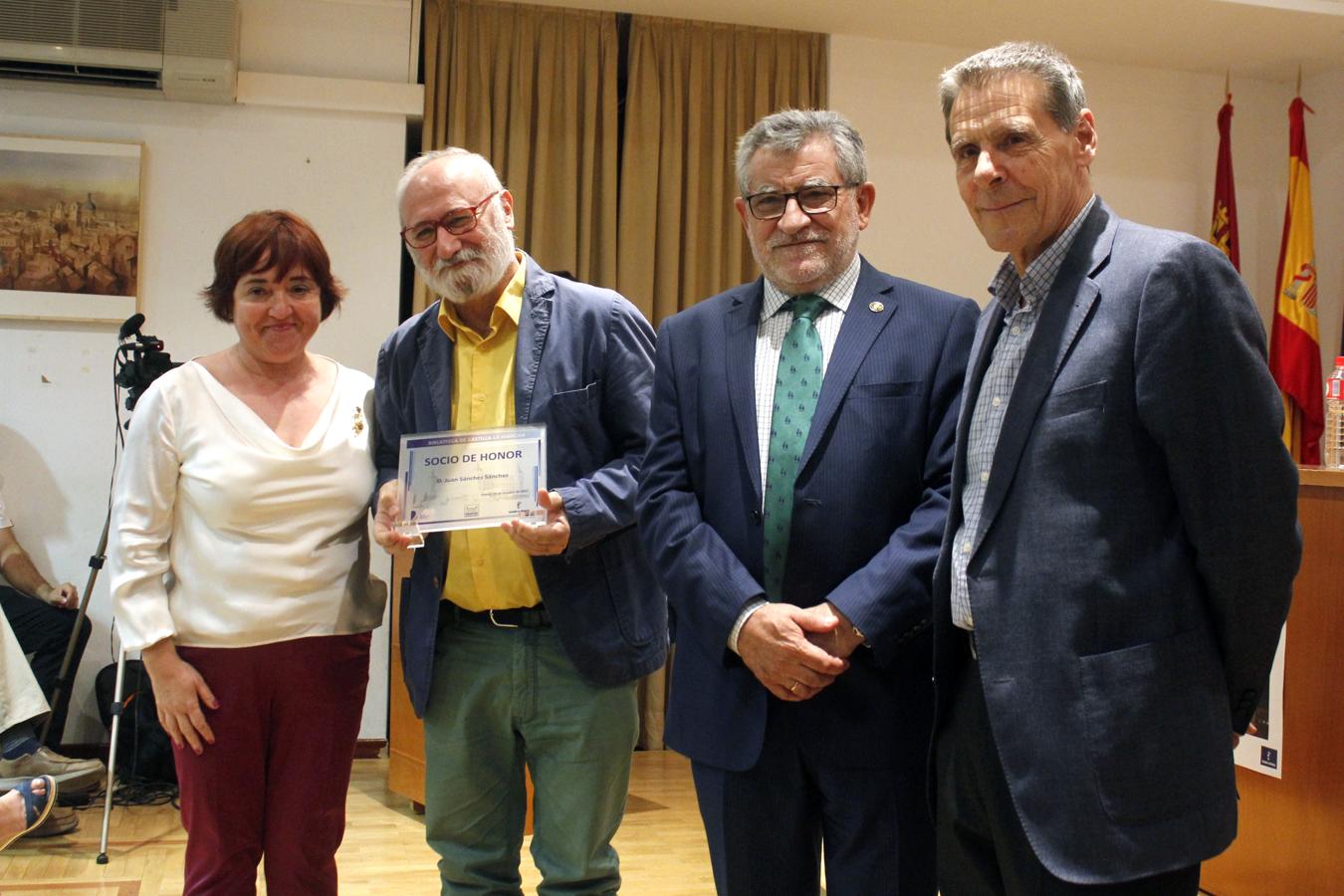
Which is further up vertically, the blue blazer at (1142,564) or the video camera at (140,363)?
the video camera at (140,363)

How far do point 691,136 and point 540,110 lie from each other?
702 millimetres

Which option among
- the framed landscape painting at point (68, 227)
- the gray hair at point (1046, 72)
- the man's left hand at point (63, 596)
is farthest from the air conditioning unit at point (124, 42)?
the gray hair at point (1046, 72)

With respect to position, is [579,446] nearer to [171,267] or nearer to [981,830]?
[981,830]

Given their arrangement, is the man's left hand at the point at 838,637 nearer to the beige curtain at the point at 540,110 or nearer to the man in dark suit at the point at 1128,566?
the man in dark suit at the point at 1128,566

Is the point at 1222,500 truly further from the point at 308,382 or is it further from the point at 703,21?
the point at 703,21

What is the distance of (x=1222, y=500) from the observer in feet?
4.26

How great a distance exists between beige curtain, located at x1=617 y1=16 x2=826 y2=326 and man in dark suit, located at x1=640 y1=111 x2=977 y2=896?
3.44 meters

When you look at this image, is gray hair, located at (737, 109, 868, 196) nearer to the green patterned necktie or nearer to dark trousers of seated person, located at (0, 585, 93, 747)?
the green patterned necktie

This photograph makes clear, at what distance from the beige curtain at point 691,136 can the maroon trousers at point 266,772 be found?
3384 millimetres

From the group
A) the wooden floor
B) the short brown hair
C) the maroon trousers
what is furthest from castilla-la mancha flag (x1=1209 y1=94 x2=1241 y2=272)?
the maroon trousers

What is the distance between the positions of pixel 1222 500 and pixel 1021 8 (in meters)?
4.38

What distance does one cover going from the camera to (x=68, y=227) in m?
4.82

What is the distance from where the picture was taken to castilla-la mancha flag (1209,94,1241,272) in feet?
18.6

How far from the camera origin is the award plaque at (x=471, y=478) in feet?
6.64
